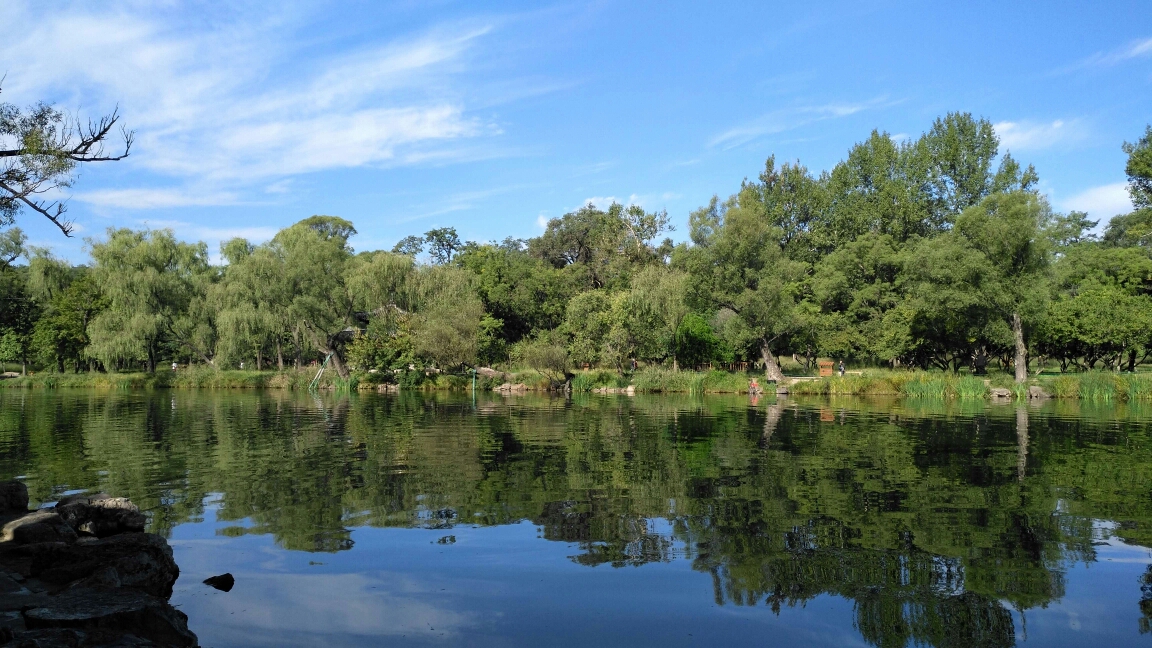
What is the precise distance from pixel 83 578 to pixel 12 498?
4.74 metres

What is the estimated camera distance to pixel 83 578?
8898mm

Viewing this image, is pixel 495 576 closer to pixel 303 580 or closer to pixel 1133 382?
pixel 303 580

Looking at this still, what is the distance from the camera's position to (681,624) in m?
9.05

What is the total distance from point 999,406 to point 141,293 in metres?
61.2

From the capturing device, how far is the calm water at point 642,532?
359 inches

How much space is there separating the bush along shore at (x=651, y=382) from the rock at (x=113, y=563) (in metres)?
45.1

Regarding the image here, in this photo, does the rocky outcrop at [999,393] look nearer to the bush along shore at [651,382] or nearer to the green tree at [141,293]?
the bush along shore at [651,382]

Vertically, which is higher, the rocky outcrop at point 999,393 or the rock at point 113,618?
the rock at point 113,618

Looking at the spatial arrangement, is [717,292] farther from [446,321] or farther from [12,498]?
[12,498]

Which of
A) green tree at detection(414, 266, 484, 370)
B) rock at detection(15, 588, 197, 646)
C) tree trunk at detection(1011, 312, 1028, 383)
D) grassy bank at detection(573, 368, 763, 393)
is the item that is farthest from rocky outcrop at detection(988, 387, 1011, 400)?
rock at detection(15, 588, 197, 646)

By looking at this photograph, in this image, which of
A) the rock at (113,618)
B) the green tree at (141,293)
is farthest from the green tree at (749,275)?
the rock at (113,618)

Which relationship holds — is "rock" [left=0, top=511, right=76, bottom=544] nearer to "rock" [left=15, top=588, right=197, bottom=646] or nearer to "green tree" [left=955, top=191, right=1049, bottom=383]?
"rock" [left=15, top=588, right=197, bottom=646]

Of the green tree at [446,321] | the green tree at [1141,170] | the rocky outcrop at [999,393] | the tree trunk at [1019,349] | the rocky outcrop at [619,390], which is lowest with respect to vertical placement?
the rocky outcrop at [999,393]

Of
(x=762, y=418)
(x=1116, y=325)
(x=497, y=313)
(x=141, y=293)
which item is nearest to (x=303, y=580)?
(x=762, y=418)
